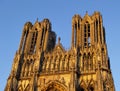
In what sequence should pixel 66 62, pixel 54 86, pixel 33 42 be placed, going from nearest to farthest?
pixel 54 86
pixel 66 62
pixel 33 42

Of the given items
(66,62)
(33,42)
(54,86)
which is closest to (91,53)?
(66,62)

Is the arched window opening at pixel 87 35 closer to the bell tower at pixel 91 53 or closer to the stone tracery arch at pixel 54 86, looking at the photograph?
the bell tower at pixel 91 53

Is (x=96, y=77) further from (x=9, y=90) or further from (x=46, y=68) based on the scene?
(x=9, y=90)

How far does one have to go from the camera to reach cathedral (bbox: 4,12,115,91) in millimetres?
28828

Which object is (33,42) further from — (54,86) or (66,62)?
(54,86)

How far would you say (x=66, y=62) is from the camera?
31578 mm

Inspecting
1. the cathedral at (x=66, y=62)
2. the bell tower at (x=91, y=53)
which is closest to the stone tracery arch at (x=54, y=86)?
the cathedral at (x=66, y=62)

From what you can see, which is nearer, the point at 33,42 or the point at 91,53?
the point at 91,53

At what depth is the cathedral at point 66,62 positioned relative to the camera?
94.6 ft

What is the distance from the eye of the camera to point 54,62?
105ft

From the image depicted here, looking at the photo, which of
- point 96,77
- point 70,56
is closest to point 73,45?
point 70,56

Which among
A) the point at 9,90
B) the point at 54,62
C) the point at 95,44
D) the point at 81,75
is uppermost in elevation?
the point at 95,44

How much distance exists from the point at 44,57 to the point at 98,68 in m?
7.93

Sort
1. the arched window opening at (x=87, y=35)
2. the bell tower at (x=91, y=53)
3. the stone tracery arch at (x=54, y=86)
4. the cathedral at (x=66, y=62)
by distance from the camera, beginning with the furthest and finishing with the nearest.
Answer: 1. the arched window opening at (x=87, y=35)
2. the stone tracery arch at (x=54, y=86)
3. the cathedral at (x=66, y=62)
4. the bell tower at (x=91, y=53)
